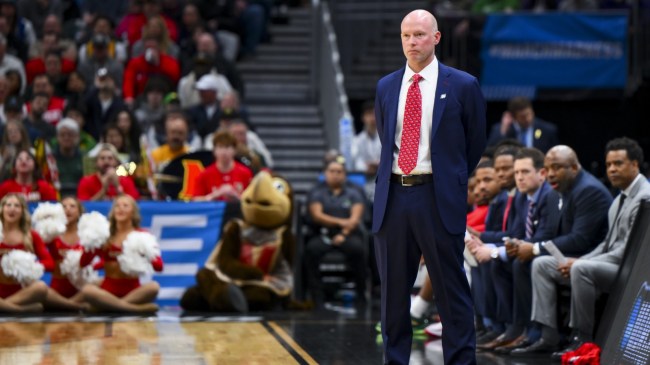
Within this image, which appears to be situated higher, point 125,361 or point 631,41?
point 631,41

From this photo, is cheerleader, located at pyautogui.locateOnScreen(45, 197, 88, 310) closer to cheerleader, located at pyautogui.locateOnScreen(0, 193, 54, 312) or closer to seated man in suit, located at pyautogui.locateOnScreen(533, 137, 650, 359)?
cheerleader, located at pyautogui.locateOnScreen(0, 193, 54, 312)

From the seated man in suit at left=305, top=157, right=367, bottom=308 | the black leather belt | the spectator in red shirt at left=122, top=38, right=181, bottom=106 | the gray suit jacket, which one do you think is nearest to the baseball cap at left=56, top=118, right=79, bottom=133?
the spectator in red shirt at left=122, top=38, right=181, bottom=106

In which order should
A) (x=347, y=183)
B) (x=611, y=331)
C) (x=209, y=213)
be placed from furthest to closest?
(x=347, y=183)
(x=209, y=213)
(x=611, y=331)

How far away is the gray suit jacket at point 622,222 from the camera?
9414mm

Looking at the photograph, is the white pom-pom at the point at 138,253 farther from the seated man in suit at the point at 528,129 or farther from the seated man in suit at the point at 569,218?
the seated man in suit at the point at 528,129

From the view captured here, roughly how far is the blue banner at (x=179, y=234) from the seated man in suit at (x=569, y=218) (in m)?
4.42

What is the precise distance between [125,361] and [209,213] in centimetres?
475

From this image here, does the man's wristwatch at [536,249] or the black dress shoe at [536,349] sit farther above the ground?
the man's wristwatch at [536,249]

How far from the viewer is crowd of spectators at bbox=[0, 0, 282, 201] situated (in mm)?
14164

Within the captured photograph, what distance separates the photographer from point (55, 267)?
42.2 ft

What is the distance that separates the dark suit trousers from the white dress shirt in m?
0.12

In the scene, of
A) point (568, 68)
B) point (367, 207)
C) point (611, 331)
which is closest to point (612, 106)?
point (568, 68)

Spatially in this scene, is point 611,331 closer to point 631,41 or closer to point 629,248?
point 629,248

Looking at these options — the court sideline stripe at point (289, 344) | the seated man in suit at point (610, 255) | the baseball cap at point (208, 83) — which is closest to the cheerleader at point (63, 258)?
the court sideline stripe at point (289, 344)
